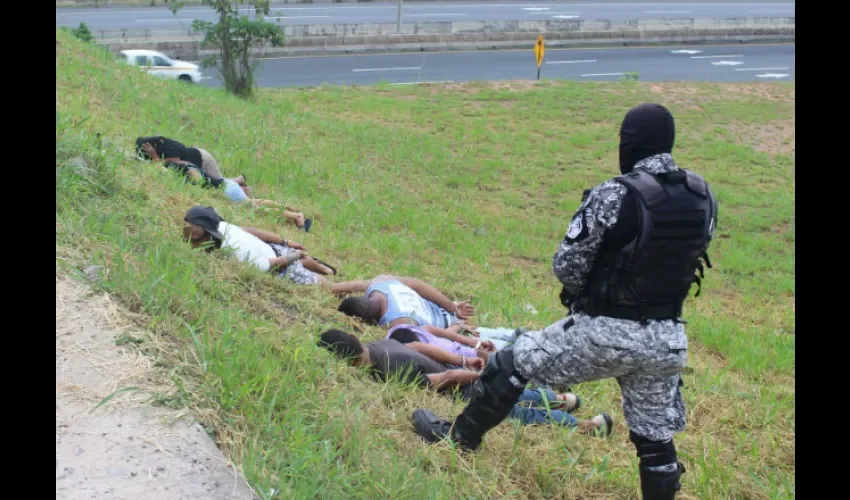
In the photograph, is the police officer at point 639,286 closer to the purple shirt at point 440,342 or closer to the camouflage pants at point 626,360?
the camouflage pants at point 626,360

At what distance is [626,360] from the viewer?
148 inches

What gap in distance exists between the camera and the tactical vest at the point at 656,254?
143 inches

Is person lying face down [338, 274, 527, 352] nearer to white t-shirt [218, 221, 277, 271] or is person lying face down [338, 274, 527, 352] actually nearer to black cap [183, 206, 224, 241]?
white t-shirt [218, 221, 277, 271]

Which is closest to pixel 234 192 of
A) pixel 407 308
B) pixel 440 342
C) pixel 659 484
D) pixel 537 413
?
pixel 407 308

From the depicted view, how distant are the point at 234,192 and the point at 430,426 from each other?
4.98 metres

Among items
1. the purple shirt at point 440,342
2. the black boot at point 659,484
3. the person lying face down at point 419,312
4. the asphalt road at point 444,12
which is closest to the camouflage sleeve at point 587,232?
the black boot at point 659,484

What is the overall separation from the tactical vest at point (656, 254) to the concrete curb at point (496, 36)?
20317 millimetres

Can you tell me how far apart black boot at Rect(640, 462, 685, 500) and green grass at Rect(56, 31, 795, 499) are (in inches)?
21.7

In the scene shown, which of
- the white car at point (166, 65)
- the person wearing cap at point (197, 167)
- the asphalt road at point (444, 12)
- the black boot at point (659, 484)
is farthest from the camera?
the asphalt road at point (444, 12)

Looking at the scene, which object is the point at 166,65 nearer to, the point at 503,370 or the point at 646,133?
the point at 503,370

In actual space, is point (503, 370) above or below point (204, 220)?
below

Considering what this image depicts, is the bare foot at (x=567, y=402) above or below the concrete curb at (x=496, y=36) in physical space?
below

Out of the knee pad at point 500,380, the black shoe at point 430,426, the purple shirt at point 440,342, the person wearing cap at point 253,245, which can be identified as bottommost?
the black shoe at point 430,426

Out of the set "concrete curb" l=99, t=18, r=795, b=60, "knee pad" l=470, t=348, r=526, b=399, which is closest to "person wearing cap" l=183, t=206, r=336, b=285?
"knee pad" l=470, t=348, r=526, b=399
